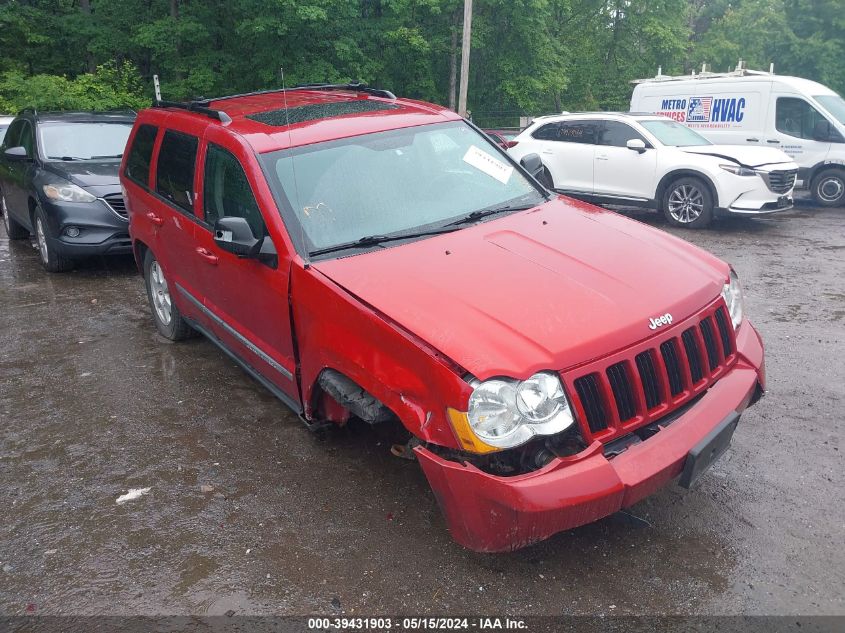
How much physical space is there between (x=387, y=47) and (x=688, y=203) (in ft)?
51.4

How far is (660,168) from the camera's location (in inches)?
423

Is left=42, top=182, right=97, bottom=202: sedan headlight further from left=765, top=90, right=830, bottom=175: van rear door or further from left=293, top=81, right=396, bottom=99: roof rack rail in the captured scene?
left=765, top=90, right=830, bottom=175: van rear door

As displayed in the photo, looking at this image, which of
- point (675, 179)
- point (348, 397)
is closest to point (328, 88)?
point (348, 397)

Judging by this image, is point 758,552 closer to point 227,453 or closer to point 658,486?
point 658,486

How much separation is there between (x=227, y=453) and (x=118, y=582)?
1130mm

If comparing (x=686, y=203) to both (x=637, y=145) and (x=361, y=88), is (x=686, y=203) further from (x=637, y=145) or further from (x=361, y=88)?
(x=361, y=88)

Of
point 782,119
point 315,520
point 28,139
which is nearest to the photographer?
point 315,520

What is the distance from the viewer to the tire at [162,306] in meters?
5.68

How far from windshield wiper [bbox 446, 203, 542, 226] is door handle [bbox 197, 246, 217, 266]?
5.02 feet

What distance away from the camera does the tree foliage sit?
20.8 m

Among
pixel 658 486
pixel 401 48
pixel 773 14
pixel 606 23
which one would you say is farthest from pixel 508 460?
pixel 773 14

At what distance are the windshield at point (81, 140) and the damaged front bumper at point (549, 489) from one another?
290 inches

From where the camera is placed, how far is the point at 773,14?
1182 inches

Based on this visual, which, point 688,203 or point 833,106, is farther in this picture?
point 833,106
